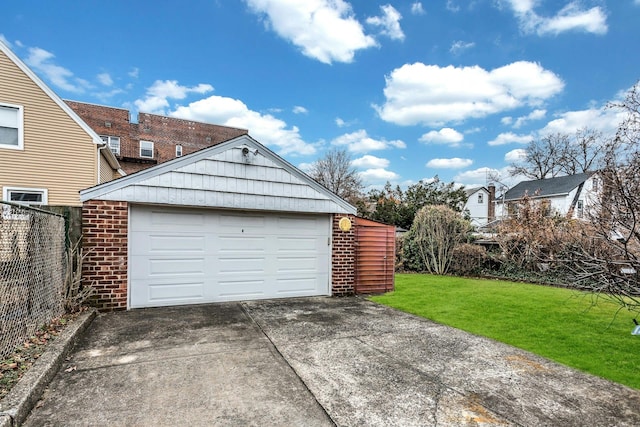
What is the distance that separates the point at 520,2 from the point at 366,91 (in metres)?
5.97

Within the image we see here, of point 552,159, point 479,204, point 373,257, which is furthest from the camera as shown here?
point 479,204

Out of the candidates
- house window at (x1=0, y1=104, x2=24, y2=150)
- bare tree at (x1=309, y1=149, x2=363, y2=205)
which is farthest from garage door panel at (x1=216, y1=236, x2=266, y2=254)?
bare tree at (x1=309, y1=149, x2=363, y2=205)

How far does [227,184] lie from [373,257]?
396 cm

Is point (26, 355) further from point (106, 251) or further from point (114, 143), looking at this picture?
point (114, 143)

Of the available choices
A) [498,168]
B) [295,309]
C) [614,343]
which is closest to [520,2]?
[614,343]

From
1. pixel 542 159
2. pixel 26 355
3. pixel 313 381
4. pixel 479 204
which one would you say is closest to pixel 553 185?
pixel 542 159

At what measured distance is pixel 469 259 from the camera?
12297 millimetres

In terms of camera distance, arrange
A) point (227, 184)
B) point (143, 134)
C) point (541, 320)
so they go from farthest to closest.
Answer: point (143, 134) < point (227, 184) < point (541, 320)

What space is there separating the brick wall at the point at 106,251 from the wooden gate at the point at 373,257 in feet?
16.1

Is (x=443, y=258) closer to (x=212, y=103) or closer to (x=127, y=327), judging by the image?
(x=127, y=327)

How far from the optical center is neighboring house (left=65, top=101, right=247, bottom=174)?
21938 millimetres

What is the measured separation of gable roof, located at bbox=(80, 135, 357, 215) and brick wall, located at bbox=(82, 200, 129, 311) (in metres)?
0.25

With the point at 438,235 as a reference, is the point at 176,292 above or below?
below

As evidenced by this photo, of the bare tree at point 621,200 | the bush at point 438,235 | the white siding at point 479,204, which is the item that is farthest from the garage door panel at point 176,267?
the white siding at point 479,204
